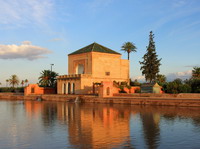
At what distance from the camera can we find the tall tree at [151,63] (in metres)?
47.8

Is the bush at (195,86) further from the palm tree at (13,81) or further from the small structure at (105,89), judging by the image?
the palm tree at (13,81)

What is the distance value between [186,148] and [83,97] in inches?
1125

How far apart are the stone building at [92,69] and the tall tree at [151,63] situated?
15.1 feet

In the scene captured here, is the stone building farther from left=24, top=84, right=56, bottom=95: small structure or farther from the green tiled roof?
left=24, top=84, right=56, bottom=95: small structure

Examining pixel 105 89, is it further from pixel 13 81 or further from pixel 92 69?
pixel 13 81

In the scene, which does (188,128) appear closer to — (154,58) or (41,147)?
(41,147)

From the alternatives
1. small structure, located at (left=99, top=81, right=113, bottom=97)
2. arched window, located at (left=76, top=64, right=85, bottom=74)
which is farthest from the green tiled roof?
small structure, located at (left=99, top=81, right=113, bottom=97)

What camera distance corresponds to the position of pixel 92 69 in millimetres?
46344

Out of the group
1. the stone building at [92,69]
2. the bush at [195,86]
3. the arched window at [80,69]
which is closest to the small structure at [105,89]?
the stone building at [92,69]

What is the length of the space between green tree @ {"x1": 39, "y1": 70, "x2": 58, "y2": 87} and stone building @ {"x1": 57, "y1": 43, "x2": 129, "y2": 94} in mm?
6445

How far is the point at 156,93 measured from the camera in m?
32.8

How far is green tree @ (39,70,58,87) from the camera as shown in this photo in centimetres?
5556

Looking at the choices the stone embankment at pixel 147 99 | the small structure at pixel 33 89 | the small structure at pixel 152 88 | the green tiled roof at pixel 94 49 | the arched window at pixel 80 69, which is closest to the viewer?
the stone embankment at pixel 147 99

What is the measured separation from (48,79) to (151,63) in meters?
22.4
